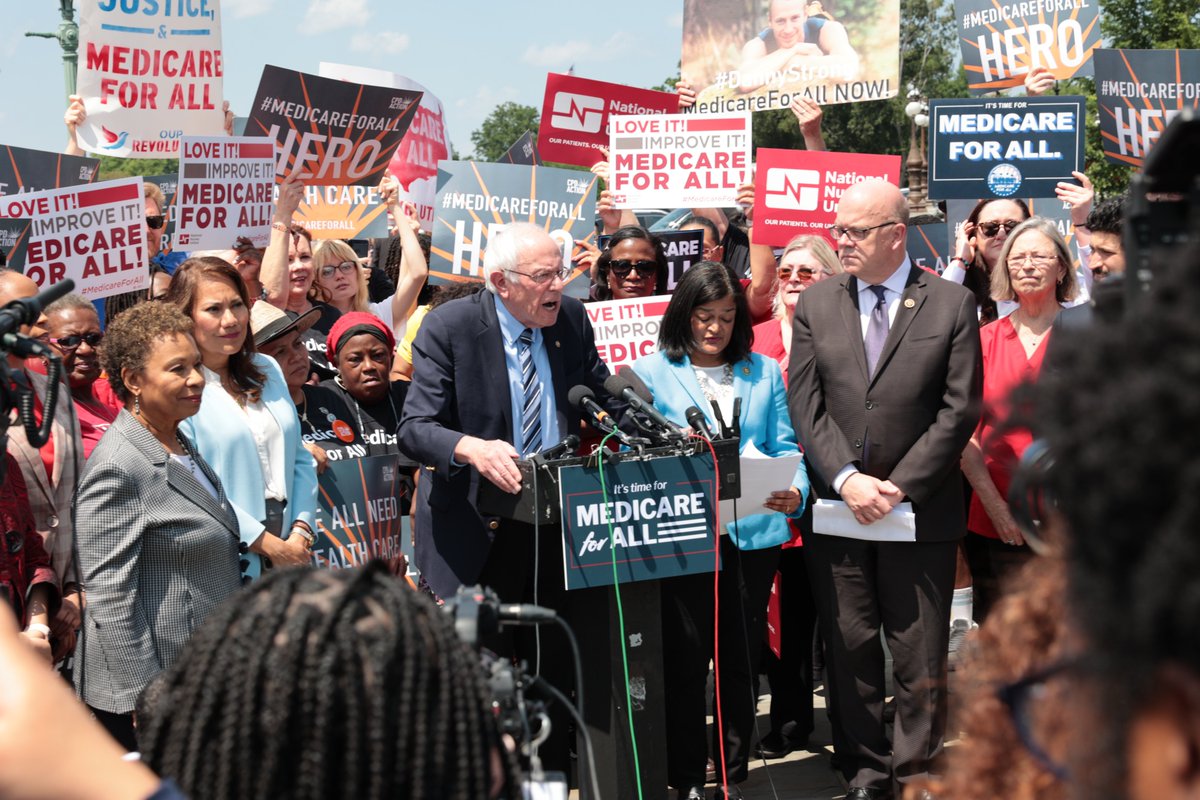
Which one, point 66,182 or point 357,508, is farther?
point 66,182

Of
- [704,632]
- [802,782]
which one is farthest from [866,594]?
[802,782]

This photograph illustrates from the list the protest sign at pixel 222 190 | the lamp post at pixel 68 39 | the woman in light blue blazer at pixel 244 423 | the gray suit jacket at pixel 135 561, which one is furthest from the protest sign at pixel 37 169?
the lamp post at pixel 68 39

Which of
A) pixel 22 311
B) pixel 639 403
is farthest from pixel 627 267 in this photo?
pixel 22 311

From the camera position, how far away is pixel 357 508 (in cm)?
597

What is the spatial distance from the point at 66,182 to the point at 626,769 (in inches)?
199

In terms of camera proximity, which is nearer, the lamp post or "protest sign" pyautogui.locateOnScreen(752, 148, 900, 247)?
"protest sign" pyautogui.locateOnScreen(752, 148, 900, 247)

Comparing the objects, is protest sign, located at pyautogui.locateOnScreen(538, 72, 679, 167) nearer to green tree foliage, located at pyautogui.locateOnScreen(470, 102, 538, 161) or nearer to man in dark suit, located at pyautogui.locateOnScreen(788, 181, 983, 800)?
man in dark suit, located at pyautogui.locateOnScreen(788, 181, 983, 800)

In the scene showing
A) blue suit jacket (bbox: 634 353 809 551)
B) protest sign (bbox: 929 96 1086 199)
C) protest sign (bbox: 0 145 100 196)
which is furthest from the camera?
protest sign (bbox: 929 96 1086 199)

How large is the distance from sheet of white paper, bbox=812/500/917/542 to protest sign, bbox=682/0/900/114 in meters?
4.27

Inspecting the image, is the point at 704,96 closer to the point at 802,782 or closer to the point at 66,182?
the point at 66,182

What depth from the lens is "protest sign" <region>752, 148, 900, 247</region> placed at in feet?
25.7

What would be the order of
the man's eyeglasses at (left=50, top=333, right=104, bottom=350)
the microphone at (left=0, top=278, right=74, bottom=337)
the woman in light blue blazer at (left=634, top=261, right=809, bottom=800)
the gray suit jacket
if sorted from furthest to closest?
the woman in light blue blazer at (left=634, top=261, right=809, bottom=800) < the man's eyeglasses at (left=50, top=333, right=104, bottom=350) < the gray suit jacket < the microphone at (left=0, top=278, right=74, bottom=337)

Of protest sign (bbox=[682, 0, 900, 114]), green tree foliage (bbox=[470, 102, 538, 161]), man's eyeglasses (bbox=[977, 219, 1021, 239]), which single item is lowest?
man's eyeglasses (bbox=[977, 219, 1021, 239])

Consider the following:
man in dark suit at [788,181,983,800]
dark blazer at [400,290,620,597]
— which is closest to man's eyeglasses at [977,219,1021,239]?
man in dark suit at [788,181,983,800]
